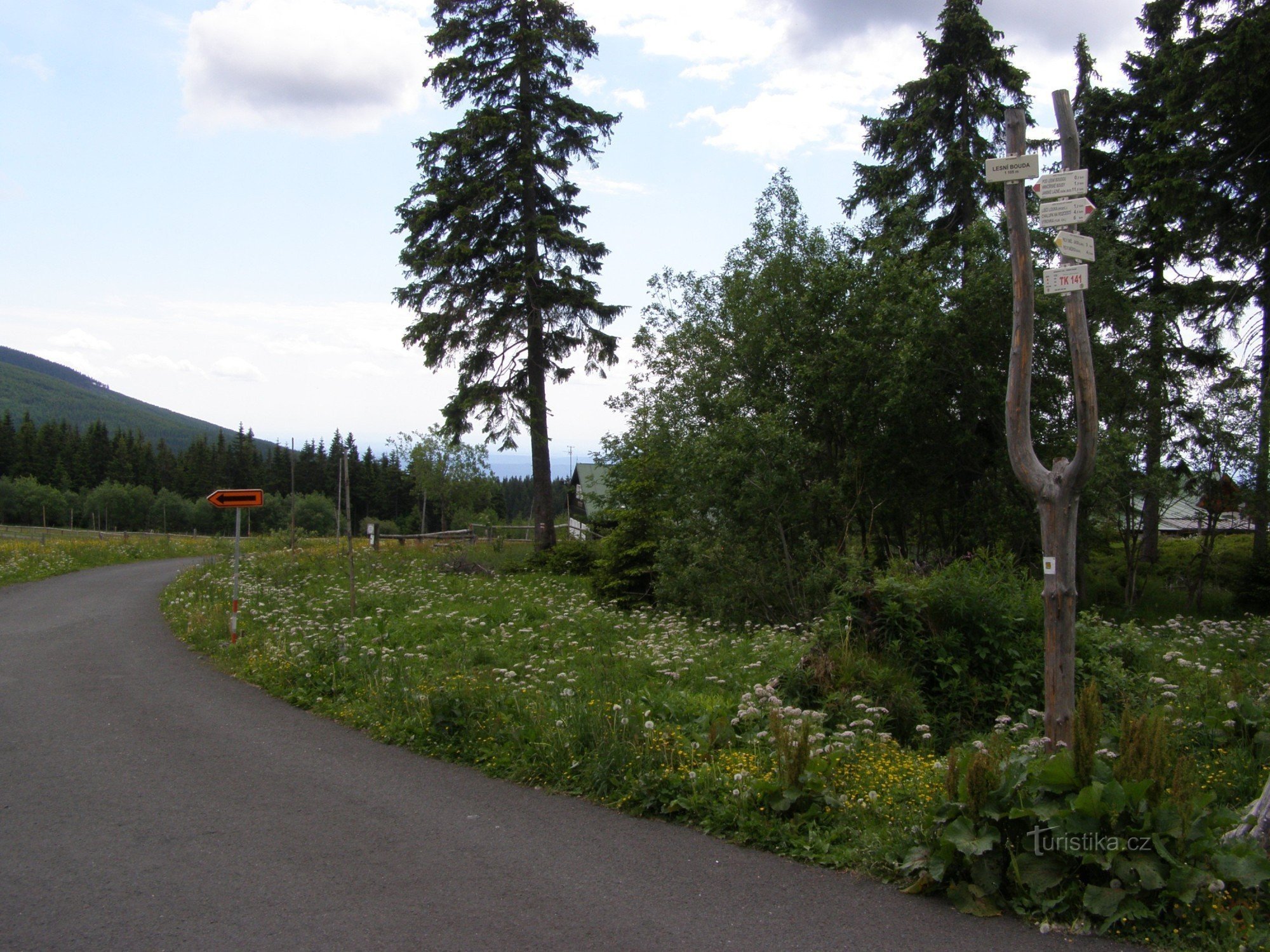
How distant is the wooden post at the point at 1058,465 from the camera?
6.22 meters

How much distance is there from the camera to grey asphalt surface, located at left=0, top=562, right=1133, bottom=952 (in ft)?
14.2

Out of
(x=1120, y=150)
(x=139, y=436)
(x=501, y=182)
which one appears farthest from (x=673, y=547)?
(x=139, y=436)

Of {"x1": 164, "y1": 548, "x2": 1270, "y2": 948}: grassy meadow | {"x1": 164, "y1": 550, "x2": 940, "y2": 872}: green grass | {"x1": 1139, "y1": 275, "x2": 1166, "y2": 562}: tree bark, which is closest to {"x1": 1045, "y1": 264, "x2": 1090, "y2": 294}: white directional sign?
{"x1": 164, "y1": 548, "x2": 1270, "y2": 948}: grassy meadow

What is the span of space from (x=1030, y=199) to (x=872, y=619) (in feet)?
41.5

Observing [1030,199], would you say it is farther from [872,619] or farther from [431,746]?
[431,746]

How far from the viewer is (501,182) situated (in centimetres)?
2634

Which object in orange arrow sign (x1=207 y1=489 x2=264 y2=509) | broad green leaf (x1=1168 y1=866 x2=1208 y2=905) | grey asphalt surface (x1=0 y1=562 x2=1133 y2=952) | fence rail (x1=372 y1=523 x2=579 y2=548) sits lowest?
grey asphalt surface (x1=0 y1=562 x2=1133 y2=952)

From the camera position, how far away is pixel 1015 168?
250 inches

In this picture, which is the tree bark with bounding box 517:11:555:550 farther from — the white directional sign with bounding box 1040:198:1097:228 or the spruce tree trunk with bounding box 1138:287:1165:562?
the white directional sign with bounding box 1040:198:1097:228

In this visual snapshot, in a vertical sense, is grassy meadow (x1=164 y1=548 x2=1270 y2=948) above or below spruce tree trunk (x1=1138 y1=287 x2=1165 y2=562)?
below

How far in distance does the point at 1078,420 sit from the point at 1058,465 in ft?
1.27

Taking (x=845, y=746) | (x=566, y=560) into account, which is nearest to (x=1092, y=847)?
(x=845, y=746)

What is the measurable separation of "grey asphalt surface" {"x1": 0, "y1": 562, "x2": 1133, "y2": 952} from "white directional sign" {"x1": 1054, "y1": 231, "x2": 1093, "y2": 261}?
13.9ft

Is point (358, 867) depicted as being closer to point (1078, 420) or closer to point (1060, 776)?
point (1060, 776)
